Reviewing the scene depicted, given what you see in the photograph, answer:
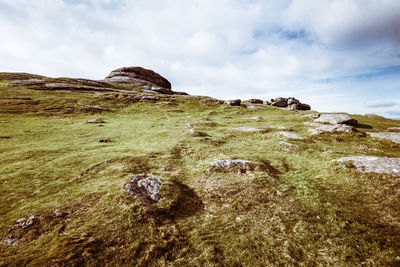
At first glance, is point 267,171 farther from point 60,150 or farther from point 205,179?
point 60,150

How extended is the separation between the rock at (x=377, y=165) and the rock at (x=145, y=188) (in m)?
17.6

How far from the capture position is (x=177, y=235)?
29.3 ft

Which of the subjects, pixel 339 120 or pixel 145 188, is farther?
pixel 339 120

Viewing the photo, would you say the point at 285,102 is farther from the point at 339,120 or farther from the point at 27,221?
the point at 27,221

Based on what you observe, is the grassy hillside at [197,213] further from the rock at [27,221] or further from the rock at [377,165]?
the rock at [377,165]

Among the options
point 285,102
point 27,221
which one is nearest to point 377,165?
point 27,221

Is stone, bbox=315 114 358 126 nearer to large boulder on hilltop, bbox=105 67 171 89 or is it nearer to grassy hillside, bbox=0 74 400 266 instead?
grassy hillside, bbox=0 74 400 266

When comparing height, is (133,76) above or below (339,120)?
above

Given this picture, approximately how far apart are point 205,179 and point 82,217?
29.1 ft

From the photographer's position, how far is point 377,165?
1552 cm

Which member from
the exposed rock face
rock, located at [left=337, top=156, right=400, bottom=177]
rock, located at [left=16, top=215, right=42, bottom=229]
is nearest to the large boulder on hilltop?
the exposed rock face

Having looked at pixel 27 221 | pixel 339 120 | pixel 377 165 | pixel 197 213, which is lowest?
pixel 27 221

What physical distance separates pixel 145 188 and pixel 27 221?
6.13 meters

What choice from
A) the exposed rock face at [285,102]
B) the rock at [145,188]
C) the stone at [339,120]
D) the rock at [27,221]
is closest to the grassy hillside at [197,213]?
the rock at [27,221]
